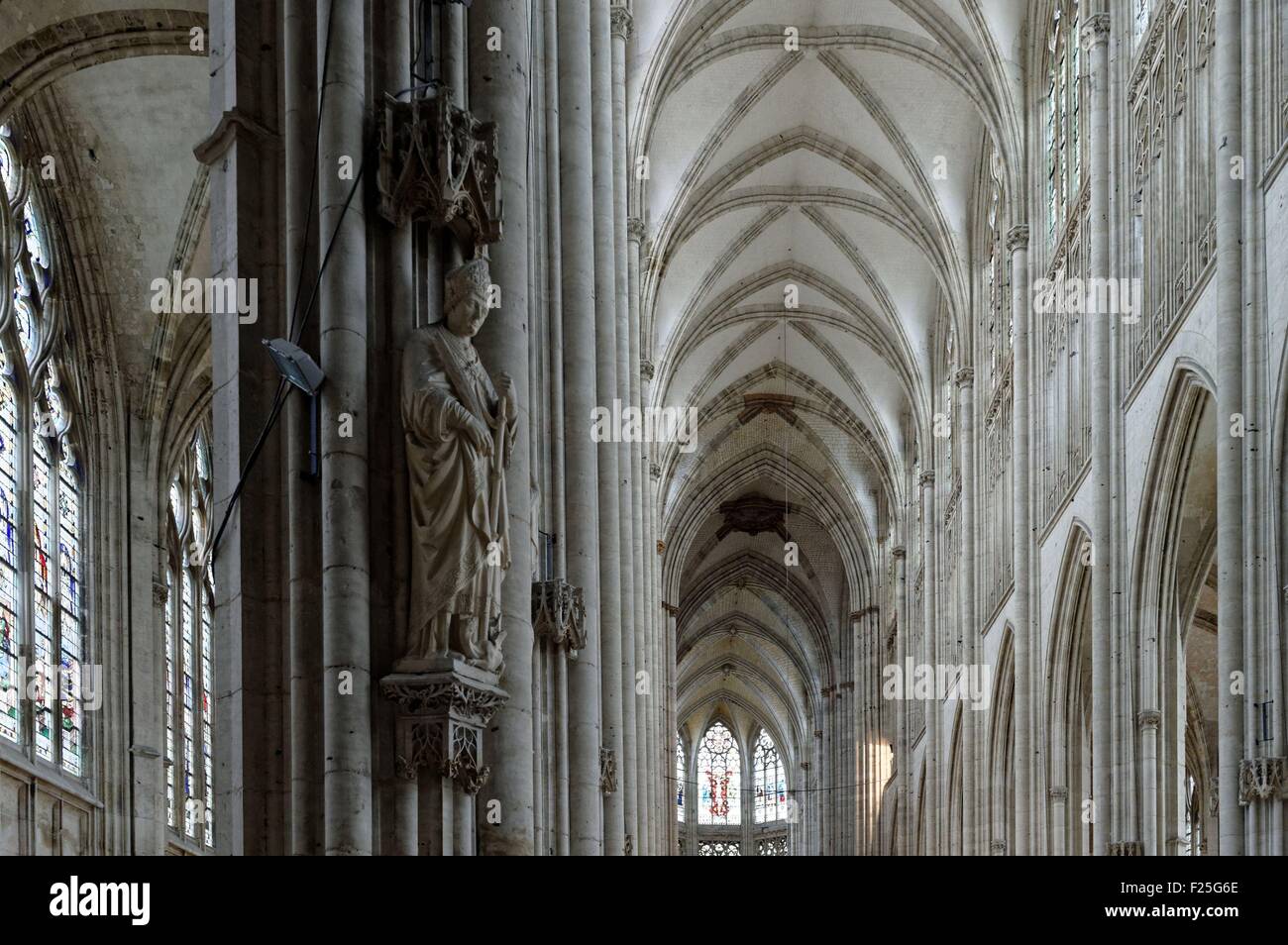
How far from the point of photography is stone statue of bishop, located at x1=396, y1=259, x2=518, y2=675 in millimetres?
8758

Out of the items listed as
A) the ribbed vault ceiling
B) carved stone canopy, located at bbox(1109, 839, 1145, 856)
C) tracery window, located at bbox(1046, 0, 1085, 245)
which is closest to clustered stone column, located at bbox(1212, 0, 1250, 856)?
carved stone canopy, located at bbox(1109, 839, 1145, 856)

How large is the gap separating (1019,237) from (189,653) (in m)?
Result: 15.8

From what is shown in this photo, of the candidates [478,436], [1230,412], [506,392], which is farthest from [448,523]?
[1230,412]

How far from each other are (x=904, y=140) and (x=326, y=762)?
31216 millimetres

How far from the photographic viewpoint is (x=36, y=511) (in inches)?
914

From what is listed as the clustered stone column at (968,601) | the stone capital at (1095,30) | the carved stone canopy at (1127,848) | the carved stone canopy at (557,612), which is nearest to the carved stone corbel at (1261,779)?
the carved stone canopy at (1127,848)

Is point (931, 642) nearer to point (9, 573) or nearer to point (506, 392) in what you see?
point (9, 573)

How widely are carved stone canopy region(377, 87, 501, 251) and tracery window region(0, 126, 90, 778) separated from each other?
13.7 m

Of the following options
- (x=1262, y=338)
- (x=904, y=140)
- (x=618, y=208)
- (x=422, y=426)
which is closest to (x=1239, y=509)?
(x=1262, y=338)

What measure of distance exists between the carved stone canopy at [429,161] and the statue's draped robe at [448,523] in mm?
922

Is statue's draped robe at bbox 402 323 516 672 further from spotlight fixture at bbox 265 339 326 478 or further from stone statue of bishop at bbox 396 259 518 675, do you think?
spotlight fixture at bbox 265 339 326 478
